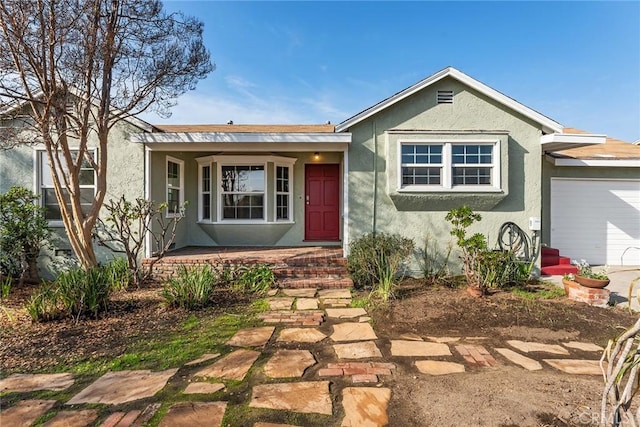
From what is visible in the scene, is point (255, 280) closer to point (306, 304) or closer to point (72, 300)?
point (306, 304)

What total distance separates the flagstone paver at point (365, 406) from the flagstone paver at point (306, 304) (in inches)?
97.2

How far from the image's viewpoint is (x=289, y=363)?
3.43 m

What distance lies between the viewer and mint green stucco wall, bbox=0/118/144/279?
25.2ft

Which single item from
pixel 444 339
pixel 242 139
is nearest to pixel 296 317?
pixel 444 339

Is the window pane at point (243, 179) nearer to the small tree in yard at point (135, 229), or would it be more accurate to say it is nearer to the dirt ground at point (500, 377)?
the small tree in yard at point (135, 229)

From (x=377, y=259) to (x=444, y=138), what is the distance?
135 inches

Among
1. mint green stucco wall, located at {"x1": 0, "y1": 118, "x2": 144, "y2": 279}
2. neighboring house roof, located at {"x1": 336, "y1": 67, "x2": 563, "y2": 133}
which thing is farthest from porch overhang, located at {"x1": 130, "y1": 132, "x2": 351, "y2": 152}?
neighboring house roof, located at {"x1": 336, "y1": 67, "x2": 563, "y2": 133}

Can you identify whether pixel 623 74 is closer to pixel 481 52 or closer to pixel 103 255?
pixel 481 52

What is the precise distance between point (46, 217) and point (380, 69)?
12.8 metres

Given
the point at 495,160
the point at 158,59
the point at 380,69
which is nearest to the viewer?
the point at 158,59

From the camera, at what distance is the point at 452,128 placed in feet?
24.3

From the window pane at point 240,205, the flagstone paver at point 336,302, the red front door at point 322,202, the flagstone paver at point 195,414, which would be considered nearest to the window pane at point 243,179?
the window pane at point 240,205

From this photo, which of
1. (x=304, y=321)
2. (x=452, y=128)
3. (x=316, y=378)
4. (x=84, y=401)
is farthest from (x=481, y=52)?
(x=84, y=401)

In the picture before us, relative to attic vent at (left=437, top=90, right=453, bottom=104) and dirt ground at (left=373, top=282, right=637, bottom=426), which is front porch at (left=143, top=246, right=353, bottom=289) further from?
attic vent at (left=437, top=90, right=453, bottom=104)
